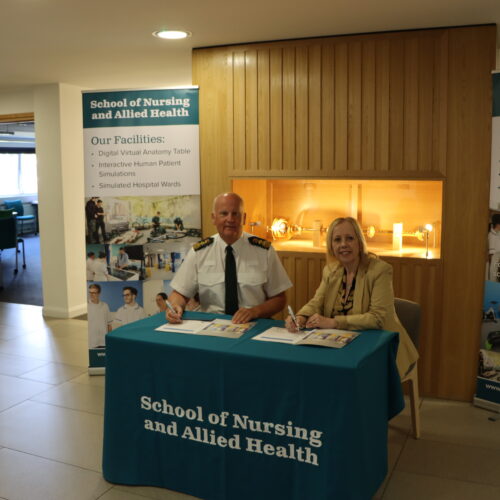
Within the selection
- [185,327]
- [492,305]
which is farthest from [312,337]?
[492,305]

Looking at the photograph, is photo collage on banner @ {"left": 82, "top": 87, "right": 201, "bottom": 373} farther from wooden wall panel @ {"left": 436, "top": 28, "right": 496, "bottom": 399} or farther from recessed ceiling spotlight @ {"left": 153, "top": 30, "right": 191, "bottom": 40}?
wooden wall panel @ {"left": 436, "top": 28, "right": 496, "bottom": 399}

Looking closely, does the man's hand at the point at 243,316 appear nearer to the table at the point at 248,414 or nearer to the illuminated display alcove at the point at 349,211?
the table at the point at 248,414

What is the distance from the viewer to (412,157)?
4691 millimetres

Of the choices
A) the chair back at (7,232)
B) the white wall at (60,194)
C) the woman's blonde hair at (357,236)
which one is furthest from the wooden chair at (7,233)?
the woman's blonde hair at (357,236)

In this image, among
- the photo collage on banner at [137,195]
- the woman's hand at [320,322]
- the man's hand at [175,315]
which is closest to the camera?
the woman's hand at [320,322]

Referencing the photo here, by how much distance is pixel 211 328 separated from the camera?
3.40 meters

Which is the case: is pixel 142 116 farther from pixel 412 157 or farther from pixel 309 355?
pixel 309 355

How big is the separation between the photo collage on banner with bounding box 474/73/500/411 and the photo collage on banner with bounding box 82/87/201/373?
2270 millimetres

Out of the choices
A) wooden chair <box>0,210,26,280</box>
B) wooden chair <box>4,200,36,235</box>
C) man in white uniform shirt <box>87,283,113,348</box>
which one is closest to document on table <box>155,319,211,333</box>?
man in white uniform shirt <box>87,283,113,348</box>

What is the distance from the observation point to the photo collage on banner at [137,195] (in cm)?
515

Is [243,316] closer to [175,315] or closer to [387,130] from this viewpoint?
[175,315]

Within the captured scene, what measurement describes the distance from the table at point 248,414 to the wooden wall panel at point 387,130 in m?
1.67

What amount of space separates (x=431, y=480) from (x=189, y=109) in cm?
329

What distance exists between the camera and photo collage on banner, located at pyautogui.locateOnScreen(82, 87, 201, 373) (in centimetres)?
515
